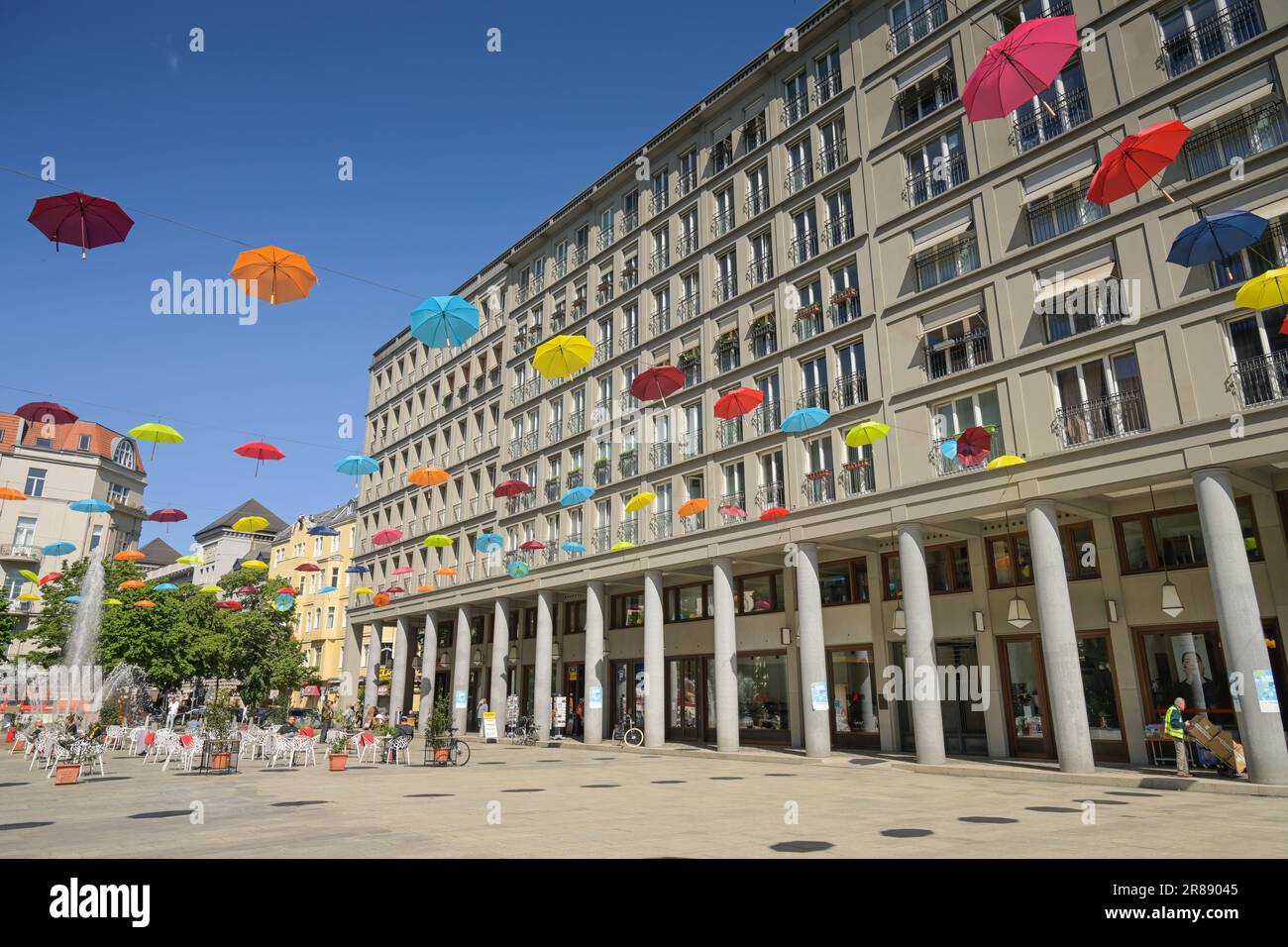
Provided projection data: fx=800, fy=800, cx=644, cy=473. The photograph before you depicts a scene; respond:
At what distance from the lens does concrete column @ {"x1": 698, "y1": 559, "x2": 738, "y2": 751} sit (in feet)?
89.8

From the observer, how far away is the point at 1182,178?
1878 centimetres

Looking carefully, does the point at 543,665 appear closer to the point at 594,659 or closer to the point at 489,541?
the point at 594,659

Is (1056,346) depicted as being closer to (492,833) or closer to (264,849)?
(492,833)

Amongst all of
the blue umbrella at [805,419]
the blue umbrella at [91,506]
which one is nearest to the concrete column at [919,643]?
the blue umbrella at [805,419]

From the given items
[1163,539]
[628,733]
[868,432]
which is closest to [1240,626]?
[1163,539]

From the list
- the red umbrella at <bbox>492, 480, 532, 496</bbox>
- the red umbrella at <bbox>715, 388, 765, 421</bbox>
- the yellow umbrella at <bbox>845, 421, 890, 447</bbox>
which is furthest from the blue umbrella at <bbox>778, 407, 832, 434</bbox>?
the red umbrella at <bbox>492, 480, 532, 496</bbox>

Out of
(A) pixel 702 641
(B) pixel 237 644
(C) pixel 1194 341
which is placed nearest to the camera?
(C) pixel 1194 341

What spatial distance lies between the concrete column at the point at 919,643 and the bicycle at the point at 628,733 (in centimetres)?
1256

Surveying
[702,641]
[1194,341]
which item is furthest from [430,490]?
[1194,341]

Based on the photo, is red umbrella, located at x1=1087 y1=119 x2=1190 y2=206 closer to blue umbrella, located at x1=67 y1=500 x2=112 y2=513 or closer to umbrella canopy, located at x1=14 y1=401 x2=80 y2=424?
umbrella canopy, located at x1=14 y1=401 x2=80 y2=424

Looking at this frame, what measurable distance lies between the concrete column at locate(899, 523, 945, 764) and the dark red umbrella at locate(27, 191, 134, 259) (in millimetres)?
19443

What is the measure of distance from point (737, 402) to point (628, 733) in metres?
15.3

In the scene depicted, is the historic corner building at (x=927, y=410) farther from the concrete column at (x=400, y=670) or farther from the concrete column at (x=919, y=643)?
the concrete column at (x=400, y=670)
